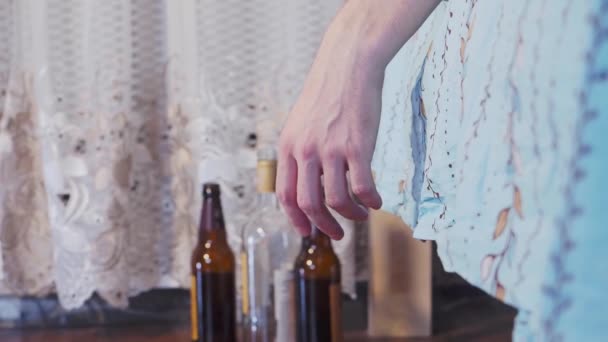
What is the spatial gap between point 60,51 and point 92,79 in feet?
0.27

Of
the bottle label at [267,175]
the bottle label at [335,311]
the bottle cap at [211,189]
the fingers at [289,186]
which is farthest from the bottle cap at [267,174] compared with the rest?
the fingers at [289,186]

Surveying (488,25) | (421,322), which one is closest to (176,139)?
(421,322)

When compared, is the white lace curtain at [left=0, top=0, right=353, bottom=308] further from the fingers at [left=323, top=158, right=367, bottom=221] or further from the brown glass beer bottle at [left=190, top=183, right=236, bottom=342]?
the fingers at [left=323, top=158, right=367, bottom=221]

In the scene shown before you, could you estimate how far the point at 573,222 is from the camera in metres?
0.23

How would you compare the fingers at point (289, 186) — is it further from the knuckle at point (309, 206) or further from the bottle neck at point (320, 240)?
the bottle neck at point (320, 240)

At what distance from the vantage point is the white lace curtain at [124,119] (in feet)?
3.84

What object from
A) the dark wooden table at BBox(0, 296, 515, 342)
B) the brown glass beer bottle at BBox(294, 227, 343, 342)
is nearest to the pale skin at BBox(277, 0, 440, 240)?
the brown glass beer bottle at BBox(294, 227, 343, 342)

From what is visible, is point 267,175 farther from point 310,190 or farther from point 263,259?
point 310,190

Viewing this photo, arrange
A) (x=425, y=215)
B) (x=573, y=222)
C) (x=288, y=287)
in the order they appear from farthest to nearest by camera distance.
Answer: (x=288, y=287) → (x=425, y=215) → (x=573, y=222)

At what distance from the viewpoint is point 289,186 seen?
48 centimetres

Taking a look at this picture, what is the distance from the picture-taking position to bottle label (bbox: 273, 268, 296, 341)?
112 cm

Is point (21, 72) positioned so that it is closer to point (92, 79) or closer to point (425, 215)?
point (92, 79)

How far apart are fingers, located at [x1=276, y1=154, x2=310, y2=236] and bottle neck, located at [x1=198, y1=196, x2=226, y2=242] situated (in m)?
0.63

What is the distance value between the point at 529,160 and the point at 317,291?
0.88 meters
